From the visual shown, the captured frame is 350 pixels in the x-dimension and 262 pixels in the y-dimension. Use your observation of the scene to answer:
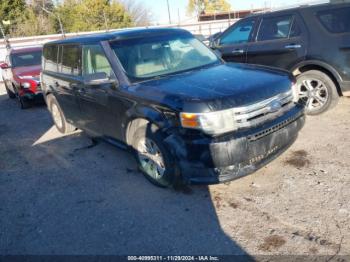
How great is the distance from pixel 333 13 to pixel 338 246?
4140 millimetres

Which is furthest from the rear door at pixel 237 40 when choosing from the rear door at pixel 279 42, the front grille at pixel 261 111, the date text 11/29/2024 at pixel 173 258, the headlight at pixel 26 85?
the headlight at pixel 26 85

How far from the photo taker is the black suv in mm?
5340

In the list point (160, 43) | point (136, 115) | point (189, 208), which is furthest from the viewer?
point (160, 43)

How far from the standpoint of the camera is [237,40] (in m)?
6.76

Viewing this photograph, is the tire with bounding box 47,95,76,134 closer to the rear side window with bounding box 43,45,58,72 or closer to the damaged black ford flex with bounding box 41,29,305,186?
the rear side window with bounding box 43,45,58,72

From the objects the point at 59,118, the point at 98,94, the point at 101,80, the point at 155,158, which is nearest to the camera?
the point at 155,158

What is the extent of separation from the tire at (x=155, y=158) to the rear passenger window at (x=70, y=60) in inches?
67.1

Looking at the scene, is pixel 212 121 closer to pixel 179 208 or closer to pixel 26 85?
pixel 179 208

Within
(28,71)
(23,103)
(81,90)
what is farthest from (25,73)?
(81,90)

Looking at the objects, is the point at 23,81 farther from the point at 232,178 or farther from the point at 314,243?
the point at 314,243

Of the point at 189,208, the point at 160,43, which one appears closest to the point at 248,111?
the point at 189,208

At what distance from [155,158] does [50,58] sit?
3.53 m

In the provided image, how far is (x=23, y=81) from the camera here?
9109 millimetres

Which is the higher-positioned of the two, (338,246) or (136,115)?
(136,115)
